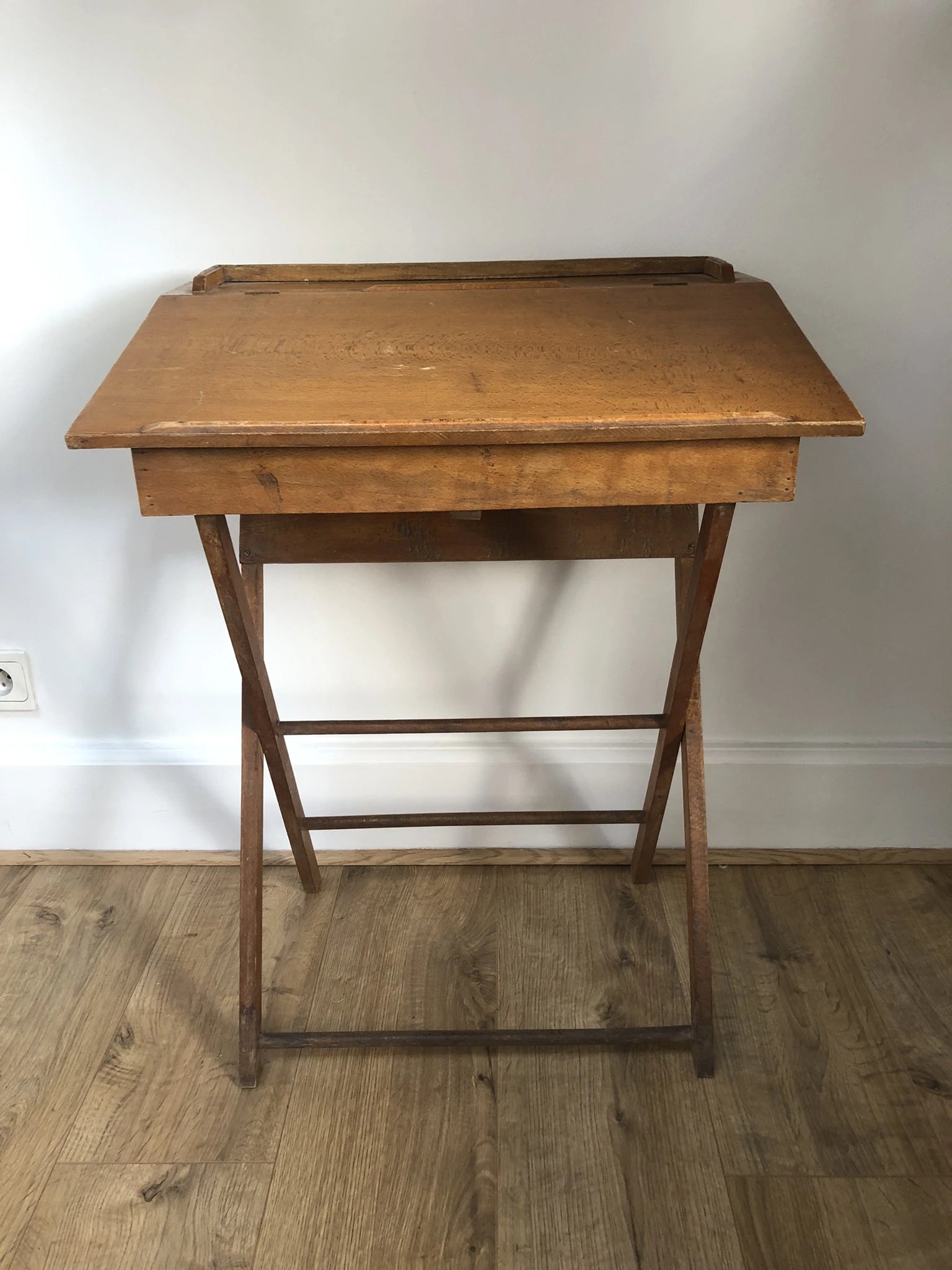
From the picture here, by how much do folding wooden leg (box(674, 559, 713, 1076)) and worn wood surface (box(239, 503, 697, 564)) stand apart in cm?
12

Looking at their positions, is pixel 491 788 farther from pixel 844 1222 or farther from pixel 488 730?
pixel 844 1222

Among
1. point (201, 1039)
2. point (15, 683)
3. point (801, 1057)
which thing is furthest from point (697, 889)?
point (15, 683)

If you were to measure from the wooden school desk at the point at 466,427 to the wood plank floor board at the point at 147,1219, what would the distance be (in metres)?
0.18

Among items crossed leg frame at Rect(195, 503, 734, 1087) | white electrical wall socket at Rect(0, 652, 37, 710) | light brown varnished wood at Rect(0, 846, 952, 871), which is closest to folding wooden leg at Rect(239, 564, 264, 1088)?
crossed leg frame at Rect(195, 503, 734, 1087)

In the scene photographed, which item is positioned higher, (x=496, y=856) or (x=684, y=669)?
(x=684, y=669)

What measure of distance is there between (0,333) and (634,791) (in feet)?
4.49

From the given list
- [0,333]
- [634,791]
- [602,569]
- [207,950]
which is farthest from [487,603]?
[0,333]

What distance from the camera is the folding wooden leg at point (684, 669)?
135 centimetres

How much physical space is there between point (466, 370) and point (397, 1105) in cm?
105

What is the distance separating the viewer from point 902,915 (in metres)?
1.94

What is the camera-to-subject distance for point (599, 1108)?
157cm

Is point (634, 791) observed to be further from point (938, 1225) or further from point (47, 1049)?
point (47, 1049)

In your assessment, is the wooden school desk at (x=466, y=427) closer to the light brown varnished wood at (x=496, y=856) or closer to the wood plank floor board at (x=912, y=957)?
the wood plank floor board at (x=912, y=957)

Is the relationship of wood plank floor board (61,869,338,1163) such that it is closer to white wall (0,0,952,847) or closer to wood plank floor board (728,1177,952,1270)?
white wall (0,0,952,847)
